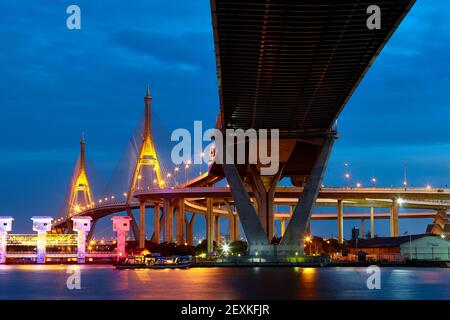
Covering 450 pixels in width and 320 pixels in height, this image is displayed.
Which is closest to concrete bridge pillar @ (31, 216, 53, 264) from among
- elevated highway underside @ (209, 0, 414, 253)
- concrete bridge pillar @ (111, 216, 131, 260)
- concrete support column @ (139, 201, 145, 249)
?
concrete bridge pillar @ (111, 216, 131, 260)

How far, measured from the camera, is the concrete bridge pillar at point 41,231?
13012cm

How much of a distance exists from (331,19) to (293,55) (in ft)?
23.3

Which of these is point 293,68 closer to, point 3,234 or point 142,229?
point 3,234

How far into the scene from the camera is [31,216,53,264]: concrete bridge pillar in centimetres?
13012

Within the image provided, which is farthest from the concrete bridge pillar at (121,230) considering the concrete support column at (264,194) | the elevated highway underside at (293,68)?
the elevated highway underside at (293,68)

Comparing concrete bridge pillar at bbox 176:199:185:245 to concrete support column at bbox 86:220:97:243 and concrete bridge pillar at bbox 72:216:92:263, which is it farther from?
concrete support column at bbox 86:220:97:243

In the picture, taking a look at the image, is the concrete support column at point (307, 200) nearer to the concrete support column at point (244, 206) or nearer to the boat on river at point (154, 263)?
the concrete support column at point (244, 206)

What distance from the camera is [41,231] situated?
130375mm

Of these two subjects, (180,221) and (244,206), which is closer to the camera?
(244,206)

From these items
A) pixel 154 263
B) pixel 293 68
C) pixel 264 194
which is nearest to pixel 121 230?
pixel 154 263

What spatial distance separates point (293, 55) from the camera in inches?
2169
